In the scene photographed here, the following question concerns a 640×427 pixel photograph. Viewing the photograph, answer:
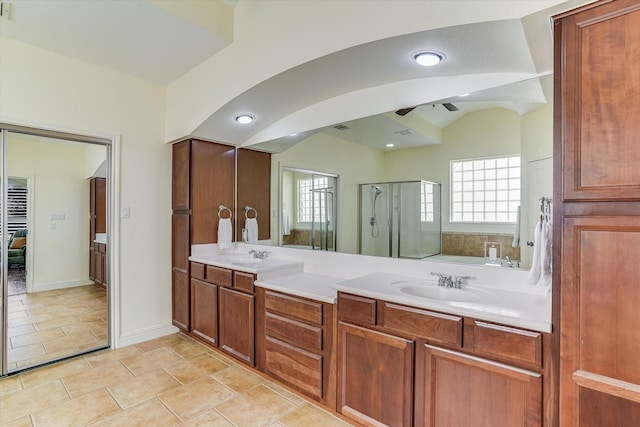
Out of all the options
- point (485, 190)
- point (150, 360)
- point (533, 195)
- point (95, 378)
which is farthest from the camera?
point (150, 360)

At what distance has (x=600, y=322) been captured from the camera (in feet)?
4.07

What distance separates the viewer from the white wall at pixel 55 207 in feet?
9.23

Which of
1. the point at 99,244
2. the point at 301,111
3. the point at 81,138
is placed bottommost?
the point at 99,244

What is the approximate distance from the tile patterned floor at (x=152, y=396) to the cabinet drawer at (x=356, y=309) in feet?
2.32

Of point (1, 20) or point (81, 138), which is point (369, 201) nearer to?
point (81, 138)

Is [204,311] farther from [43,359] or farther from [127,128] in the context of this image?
[127,128]

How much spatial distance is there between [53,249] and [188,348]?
152 centimetres

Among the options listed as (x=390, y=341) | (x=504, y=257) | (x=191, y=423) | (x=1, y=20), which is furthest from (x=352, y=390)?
(x=1, y=20)

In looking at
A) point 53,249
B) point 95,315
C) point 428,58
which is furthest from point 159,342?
point 428,58

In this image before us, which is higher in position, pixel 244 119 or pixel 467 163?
pixel 244 119

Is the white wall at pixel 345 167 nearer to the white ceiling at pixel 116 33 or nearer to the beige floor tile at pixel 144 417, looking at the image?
the white ceiling at pixel 116 33

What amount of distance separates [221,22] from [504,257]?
2757 mm

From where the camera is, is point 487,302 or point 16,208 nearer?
point 487,302

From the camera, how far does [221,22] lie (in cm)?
273
